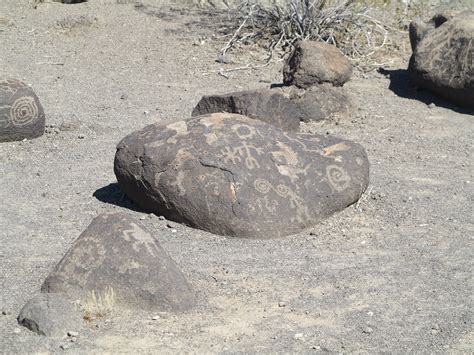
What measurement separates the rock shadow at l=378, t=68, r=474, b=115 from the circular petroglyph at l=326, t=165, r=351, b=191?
11.0 feet

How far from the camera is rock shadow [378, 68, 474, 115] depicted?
8969 mm

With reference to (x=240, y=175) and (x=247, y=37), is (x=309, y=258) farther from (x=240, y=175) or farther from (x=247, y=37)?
(x=247, y=37)

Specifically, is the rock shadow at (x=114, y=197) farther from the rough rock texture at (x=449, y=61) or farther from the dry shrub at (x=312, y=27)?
the dry shrub at (x=312, y=27)

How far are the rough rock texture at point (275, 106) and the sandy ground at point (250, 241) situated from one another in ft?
0.58

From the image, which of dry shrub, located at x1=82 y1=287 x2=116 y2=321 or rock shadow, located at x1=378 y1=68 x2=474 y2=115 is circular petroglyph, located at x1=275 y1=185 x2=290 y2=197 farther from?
rock shadow, located at x1=378 y1=68 x2=474 y2=115

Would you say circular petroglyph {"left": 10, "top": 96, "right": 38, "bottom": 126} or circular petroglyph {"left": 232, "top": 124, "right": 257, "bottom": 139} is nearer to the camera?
circular petroglyph {"left": 232, "top": 124, "right": 257, "bottom": 139}

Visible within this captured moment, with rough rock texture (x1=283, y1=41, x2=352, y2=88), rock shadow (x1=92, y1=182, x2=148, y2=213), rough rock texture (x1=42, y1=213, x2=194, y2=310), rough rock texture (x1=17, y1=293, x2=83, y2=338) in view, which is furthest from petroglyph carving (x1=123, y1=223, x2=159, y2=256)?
rough rock texture (x1=283, y1=41, x2=352, y2=88)

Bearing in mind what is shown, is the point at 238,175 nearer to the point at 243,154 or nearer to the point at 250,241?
the point at 243,154

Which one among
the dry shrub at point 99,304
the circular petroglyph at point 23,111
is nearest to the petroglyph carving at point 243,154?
the dry shrub at point 99,304

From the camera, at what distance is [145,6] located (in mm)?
11859

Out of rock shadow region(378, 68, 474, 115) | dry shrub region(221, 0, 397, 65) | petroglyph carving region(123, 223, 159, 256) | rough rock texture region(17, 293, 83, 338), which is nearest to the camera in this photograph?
rough rock texture region(17, 293, 83, 338)

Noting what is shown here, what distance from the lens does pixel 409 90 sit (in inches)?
372

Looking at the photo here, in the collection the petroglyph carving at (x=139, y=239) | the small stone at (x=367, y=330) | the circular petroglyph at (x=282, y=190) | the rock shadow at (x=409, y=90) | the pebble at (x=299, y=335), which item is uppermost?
the petroglyph carving at (x=139, y=239)

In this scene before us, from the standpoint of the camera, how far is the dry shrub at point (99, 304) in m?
4.45
